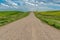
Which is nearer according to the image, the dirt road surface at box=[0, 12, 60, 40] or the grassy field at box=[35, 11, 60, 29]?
the dirt road surface at box=[0, 12, 60, 40]

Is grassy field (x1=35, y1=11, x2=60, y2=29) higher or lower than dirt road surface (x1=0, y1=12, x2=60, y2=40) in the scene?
lower

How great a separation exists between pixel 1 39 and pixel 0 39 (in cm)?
8

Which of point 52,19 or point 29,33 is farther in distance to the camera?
point 52,19

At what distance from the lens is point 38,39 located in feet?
42.1

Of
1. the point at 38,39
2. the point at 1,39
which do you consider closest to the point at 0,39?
the point at 1,39

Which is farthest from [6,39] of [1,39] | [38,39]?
[38,39]

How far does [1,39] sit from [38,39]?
2.98 m

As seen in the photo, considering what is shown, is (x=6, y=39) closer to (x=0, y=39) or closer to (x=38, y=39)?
(x=0, y=39)

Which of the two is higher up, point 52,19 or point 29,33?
point 29,33

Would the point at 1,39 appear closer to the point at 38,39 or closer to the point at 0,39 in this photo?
the point at 0,39

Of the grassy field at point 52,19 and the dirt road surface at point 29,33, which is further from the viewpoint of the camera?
the grassy field at point 52,19

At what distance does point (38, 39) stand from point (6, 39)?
255 cm

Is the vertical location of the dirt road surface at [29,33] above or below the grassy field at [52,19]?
above

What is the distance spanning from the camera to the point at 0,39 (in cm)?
1298
